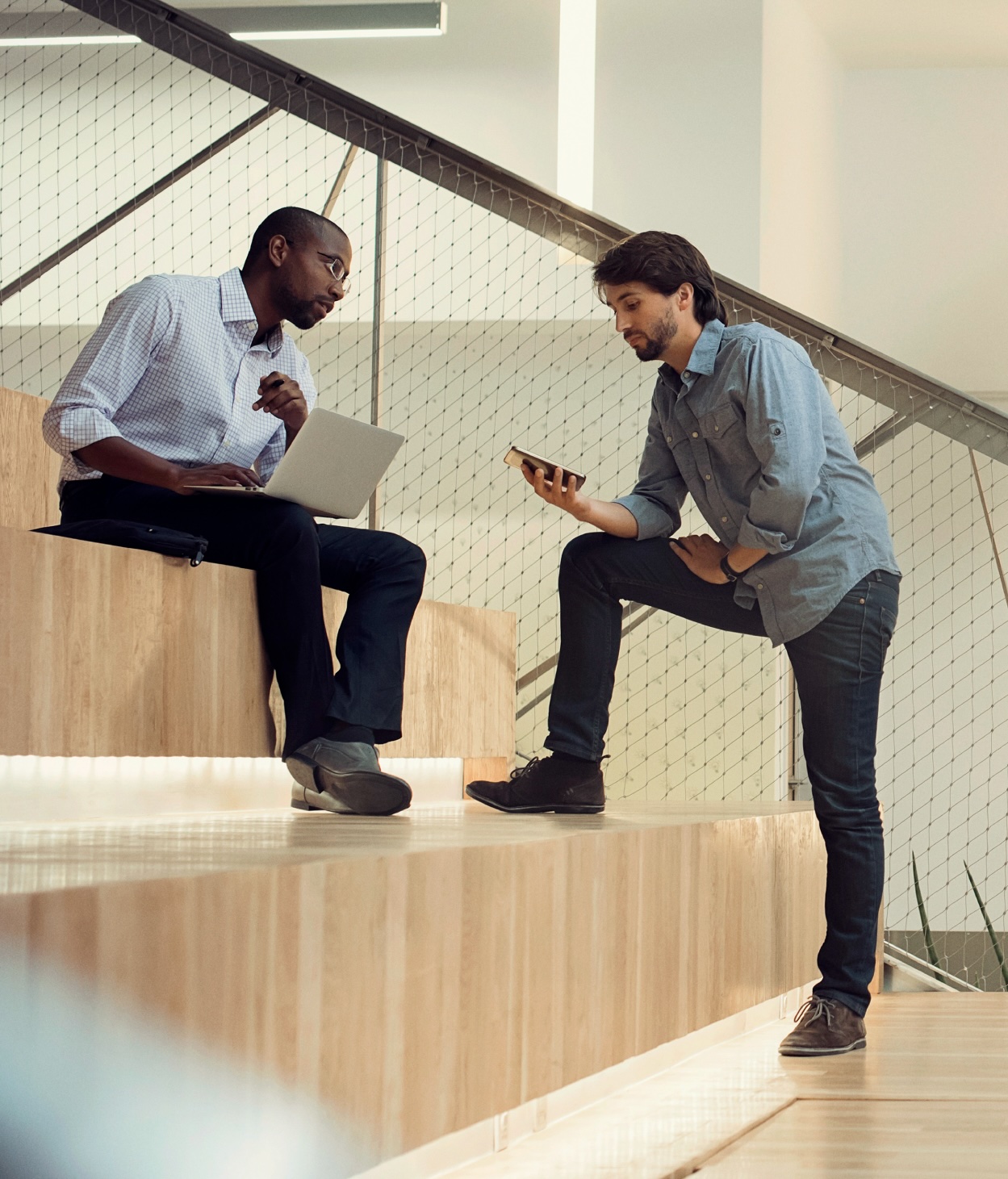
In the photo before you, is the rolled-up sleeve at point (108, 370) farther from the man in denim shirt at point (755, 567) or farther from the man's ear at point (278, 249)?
the man in denim shirt at point (755, 567)

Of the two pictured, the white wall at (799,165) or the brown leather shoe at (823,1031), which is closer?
the brown leather shoe at (823,1031)

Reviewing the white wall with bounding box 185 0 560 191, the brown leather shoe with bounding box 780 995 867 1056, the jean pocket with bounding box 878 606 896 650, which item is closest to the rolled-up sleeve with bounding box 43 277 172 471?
the jean pocket with bounding box 878 606 896 650

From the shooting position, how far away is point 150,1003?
0.68 meters

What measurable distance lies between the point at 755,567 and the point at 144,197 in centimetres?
156

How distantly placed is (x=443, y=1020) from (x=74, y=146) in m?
4.84

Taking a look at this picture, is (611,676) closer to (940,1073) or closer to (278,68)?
(940,1073)

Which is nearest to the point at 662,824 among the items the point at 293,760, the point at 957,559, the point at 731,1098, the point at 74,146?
the point at 731,1098

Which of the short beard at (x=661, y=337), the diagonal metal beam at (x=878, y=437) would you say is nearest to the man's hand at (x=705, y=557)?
the short beard at (x=661, y=337)

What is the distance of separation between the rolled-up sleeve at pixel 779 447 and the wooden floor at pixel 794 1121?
0.59 meters

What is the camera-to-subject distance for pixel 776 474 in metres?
1.52

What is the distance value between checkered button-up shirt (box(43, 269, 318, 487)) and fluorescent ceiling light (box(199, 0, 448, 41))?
123 inches

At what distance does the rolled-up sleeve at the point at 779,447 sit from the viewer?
1521 millimetres

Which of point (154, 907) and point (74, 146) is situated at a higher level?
point (74, 146)

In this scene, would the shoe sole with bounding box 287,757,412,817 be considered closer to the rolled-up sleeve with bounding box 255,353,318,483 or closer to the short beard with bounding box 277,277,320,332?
the rolled-up sleeve with bounding box 255,353,318,483
